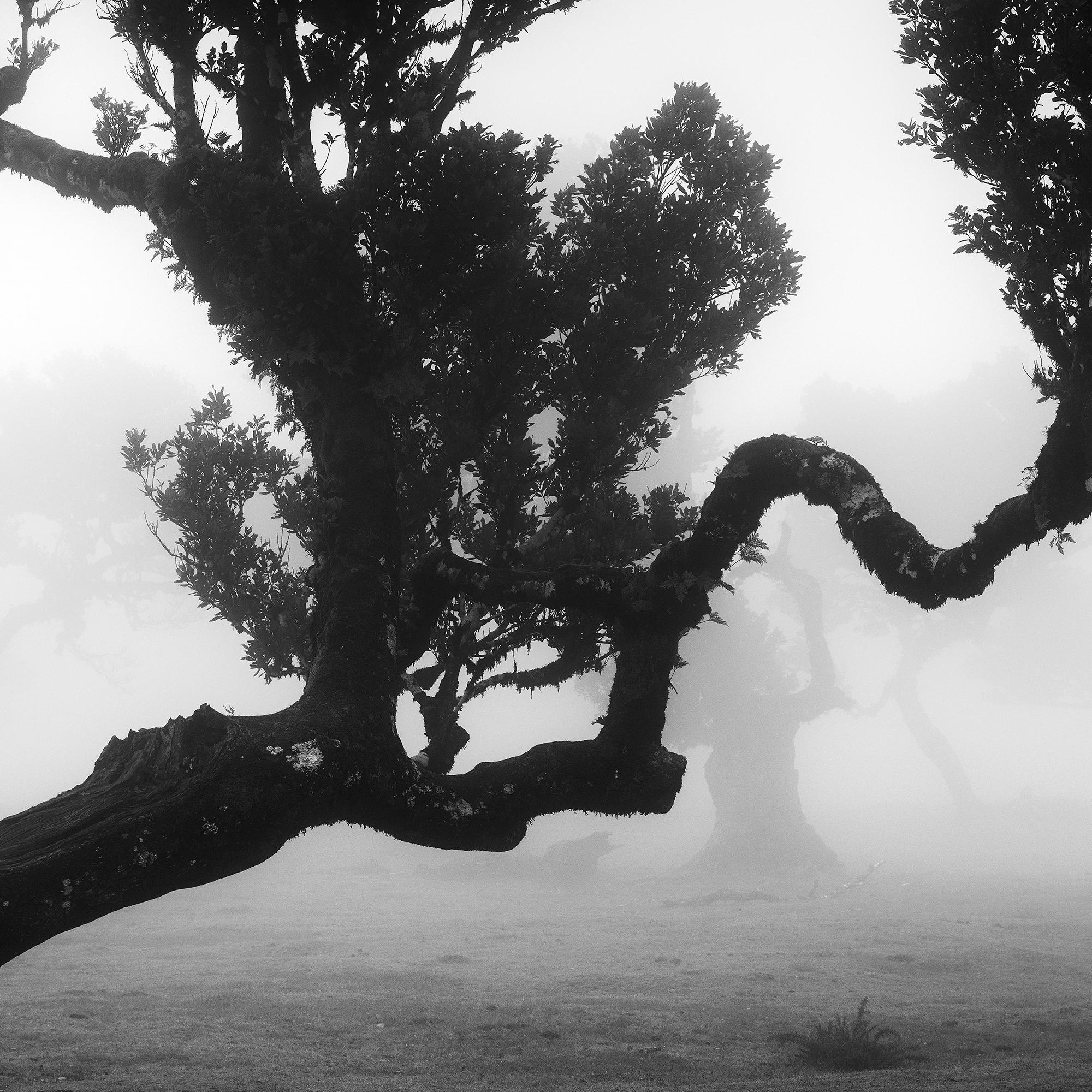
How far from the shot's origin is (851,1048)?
12.2m

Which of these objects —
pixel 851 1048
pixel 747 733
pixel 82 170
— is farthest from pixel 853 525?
pixel 747 733

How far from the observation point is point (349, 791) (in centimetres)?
600

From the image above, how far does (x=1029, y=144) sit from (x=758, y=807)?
36118 mm

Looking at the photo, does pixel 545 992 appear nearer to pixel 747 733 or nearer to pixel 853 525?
pixel 853 525

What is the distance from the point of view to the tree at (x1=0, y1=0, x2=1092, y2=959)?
19.2ft

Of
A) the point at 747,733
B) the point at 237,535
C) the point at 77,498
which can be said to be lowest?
the point at 747,733

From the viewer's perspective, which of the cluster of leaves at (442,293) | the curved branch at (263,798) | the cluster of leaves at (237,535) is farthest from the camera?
the cluster of leaves at (237,535)

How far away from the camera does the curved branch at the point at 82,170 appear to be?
9.46 meters

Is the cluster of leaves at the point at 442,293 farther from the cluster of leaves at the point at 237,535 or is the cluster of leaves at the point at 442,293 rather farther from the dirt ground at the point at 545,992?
the dirt ground at the point at 545,992

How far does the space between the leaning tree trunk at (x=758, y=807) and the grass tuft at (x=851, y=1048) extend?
24.8 metres

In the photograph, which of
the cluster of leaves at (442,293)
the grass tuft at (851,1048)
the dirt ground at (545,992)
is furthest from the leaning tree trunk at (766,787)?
the cluster of leaves at (442,293)

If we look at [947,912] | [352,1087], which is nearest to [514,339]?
[352,1087]

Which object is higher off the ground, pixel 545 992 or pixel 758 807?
pixel 758 807

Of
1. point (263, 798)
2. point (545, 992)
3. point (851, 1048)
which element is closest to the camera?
point (263, 798)
